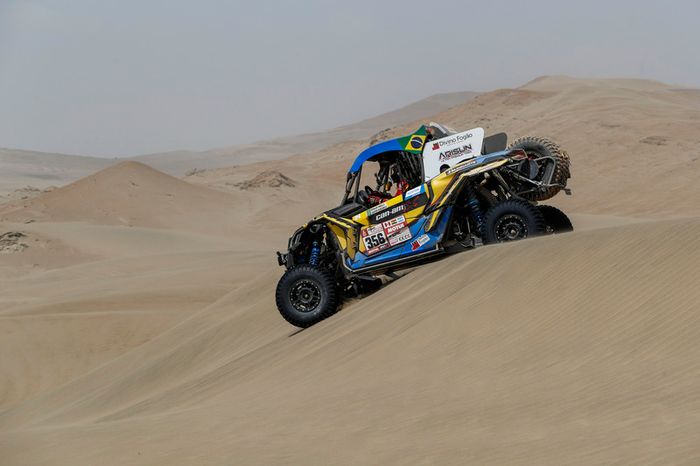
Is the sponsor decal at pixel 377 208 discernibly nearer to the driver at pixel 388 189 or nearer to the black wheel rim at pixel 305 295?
the driver at pixel 388 189

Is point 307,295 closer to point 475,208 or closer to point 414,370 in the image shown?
point 475,208

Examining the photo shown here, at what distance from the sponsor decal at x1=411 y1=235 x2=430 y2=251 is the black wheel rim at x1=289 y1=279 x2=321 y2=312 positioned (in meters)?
1.21

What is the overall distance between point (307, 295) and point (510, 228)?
8.02 ft

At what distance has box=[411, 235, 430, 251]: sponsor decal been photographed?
10.2 meters

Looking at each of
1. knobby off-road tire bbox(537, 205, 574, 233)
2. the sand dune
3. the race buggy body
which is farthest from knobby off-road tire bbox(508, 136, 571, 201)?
the sand dune

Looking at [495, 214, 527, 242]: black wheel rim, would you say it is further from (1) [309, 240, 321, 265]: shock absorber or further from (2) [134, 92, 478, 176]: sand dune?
(2) [134, 92, 478, 176]: sand dune

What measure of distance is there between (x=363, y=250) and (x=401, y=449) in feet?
18.4

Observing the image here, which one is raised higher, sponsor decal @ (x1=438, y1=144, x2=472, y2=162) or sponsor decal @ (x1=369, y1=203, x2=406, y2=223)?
sponsor decal @ (x1=438, y1=144, x2=472, y2=162)

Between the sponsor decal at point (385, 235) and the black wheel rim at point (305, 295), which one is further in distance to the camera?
the black wheel rim at point (305, 295)

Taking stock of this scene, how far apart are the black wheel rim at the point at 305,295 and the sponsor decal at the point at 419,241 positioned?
121 centimetres

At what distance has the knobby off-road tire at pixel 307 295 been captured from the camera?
10375 millimetres

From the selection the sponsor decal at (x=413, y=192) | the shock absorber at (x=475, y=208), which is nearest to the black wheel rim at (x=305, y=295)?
the sponsor decal at (x=413, y=192)

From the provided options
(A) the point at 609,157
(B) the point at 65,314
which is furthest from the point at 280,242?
(B) the point at 65,314

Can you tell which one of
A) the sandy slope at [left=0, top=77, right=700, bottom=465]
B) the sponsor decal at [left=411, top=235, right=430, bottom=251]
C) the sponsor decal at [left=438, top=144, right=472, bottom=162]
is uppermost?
the sponsor decal at [left=438, top=144, right=472, bottom=162]
